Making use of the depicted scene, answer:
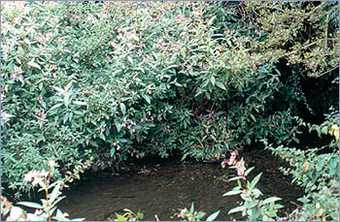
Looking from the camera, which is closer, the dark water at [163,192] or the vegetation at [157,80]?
the dark water at [163,192]

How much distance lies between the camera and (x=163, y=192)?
143 inches

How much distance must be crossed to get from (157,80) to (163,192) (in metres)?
0.82

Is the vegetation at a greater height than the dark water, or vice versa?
the vegetation

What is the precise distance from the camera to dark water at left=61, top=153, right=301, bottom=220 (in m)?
3.37

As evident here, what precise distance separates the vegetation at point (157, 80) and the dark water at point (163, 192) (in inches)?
7.0

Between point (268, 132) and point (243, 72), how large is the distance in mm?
605

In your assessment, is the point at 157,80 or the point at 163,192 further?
the point at 157,80

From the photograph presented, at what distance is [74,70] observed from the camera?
383 cm

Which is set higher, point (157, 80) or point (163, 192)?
point (157, 80)

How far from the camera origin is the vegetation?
11.6 feet

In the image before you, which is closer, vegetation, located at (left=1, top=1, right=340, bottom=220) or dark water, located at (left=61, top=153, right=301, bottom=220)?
dark water, located at (left=61, top=153, right=301, bottom=220)

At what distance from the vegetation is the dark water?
0.18m

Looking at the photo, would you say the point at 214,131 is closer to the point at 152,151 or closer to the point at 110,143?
Answer: the point at 152,151

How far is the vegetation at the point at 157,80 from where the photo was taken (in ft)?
11.6
